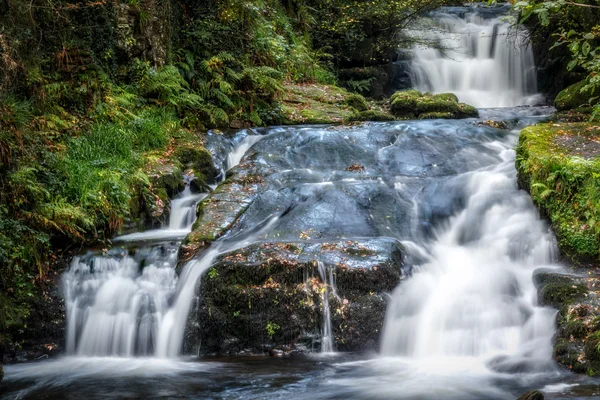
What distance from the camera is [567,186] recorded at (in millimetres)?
7086

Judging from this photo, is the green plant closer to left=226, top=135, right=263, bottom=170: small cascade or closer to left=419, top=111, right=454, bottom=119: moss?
left=226, top=135, right=263, bottom=170: small cascade

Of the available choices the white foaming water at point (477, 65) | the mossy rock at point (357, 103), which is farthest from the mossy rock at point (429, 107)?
the white foaming water at point (477, 65)

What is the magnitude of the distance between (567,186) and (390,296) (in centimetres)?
270

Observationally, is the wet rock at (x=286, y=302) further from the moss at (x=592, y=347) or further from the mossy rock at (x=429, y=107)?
the mossy rock at (x=429, y=107)

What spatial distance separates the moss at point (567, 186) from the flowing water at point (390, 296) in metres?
0.30

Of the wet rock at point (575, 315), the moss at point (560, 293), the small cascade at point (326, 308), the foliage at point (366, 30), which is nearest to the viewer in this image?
the wet rock at point (575, 315)

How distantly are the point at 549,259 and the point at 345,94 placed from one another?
866 centimetres

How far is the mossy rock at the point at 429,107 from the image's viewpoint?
1316cm

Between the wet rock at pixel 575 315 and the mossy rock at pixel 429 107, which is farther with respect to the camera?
the mossy rock at pixel 429 107

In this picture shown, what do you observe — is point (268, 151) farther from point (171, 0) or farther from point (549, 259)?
point (549, 259)

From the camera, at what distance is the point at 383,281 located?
6.36 meters

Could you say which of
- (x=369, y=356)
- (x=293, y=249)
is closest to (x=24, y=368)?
(x=293, y=249)

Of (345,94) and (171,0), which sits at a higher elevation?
(171,0)

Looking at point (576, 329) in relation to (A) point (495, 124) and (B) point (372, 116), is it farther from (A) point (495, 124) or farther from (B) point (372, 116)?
(B) point (372, 116)
